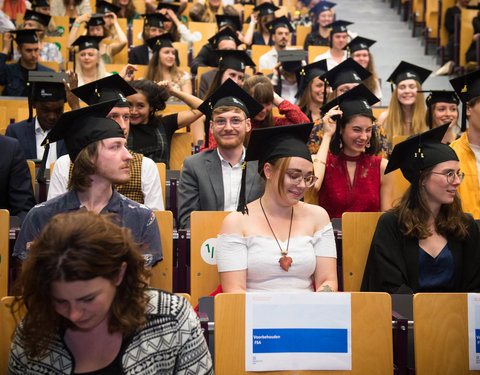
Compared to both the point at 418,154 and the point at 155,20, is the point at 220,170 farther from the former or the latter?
the point at 155,20

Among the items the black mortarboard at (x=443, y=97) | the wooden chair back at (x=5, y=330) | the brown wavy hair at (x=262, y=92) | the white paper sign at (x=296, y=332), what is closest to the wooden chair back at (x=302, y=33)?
the black mortarboard at (x=443, y=97)

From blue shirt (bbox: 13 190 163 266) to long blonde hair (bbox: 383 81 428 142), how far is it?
10.8 ft

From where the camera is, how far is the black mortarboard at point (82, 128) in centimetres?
291

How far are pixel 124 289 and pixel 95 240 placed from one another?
9.1 inches

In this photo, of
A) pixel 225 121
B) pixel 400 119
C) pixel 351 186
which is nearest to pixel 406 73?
pixel 400 119

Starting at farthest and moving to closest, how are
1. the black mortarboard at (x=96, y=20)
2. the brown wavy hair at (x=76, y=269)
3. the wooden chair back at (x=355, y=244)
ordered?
1. the black mortarboard at (x=96, y=20)
2. the wooden chair back at (x=355, y=244)
3. the brown wavy hair at (x=76, y=269)

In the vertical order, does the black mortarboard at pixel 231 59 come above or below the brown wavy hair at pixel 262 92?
above

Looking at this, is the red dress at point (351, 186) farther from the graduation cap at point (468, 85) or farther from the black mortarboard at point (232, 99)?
the graduation cap at point (468, 85)

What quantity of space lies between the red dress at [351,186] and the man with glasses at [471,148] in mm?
523

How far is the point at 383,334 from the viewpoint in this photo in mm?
2381

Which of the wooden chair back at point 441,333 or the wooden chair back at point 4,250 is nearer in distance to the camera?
the wooden chair back at point 441,333

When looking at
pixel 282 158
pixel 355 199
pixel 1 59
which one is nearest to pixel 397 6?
pixel 1 59

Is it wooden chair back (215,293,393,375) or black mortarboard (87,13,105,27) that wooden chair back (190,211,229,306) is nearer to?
wooden chair back (215,293,393,375)

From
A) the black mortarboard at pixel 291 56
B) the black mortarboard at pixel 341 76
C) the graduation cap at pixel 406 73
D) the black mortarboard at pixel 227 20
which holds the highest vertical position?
the black mortarboard at pixel 227 20
